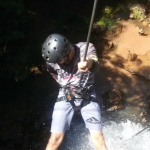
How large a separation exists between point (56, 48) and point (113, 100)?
12.2 ft

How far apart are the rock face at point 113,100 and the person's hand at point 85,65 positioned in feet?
12.0

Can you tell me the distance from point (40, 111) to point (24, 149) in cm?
127

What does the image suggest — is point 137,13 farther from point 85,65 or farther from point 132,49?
point 85,65

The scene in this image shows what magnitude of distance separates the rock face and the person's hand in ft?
12.0

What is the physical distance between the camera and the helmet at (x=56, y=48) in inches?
188

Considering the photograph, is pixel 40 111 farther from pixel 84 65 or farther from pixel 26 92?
pixel 84 65

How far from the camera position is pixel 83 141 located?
714 centimetres

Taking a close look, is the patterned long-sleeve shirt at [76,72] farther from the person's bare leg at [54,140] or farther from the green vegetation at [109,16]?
the green vegetation at [109,16]

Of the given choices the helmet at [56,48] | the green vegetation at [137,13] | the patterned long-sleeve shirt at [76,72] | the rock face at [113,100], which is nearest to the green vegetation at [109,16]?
the green vegetation at [137,13]

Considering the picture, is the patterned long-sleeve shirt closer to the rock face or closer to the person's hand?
the person's hand

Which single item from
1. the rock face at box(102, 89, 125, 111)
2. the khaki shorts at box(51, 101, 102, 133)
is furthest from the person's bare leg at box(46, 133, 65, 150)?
the rock face at box(102, 89, 125, 111)

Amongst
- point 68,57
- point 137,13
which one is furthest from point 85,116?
point 137,13

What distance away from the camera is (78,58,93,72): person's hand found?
4.29 metres

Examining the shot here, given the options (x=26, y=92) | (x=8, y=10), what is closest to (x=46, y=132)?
(x=26, y=92)
